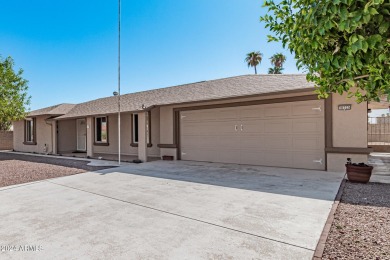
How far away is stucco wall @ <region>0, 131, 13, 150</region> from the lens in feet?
72.6

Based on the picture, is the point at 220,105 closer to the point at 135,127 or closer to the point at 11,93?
the point at 135,127

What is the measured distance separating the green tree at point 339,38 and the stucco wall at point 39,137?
18.4m

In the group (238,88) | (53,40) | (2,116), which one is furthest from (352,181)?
(2,116)

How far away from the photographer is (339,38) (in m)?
2.09

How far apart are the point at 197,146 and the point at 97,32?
9.06 m

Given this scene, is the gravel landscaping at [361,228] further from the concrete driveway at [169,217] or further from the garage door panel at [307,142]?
the garage door panel at [307,142]

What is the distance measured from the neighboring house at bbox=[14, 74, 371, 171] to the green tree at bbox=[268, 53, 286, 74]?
2189 centimetres

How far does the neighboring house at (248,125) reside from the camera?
8.45 metres

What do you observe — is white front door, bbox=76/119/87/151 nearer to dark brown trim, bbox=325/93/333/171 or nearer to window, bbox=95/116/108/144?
window, bbox=95/116/108/144

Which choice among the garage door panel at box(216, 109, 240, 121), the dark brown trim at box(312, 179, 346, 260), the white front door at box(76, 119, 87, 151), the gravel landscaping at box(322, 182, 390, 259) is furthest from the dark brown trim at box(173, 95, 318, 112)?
the white front door at box(76, 119, 87, 151)

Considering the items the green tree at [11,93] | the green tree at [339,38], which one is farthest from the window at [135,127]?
the green tree at [339,38]

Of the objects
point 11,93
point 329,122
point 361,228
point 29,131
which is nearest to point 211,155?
point 329,122

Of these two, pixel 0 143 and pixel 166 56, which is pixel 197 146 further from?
pixel 0 143

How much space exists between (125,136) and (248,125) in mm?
8551
